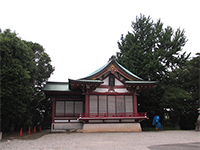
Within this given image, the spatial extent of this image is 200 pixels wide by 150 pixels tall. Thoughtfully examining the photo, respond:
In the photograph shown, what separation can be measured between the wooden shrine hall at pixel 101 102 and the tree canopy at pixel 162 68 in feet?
16.3

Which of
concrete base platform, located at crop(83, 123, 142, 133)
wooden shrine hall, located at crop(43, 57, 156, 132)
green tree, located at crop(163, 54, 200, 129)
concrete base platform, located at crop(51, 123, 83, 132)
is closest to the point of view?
concrete base platform, located at crop(83, 123, 142, 133)

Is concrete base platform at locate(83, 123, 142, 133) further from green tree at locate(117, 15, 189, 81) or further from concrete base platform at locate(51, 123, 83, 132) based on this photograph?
green tree at locate(117, 15, 189, 81)

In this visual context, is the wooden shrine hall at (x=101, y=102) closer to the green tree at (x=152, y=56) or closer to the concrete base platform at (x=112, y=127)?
the concrete base platform at (x=112, y=127)

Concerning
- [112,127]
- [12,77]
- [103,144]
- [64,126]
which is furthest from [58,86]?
[103,144]

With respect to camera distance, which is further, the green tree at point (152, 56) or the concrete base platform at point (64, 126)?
the green tree at point (152, 56)

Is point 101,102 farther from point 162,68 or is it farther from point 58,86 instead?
point 162,68

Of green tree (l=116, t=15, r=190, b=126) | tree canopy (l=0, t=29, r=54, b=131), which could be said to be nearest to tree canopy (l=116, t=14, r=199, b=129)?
green tree (l=116, t=15, r=190, b=126)

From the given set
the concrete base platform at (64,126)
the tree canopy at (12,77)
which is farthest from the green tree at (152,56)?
the tree canopy at (12,77)

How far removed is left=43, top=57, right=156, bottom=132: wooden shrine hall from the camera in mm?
17078

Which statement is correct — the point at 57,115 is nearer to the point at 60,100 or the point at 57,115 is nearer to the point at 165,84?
the point at 60,100

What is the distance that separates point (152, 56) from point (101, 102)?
10.8m

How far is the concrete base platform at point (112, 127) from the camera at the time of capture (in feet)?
55.2

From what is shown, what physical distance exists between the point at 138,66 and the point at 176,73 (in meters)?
5.11

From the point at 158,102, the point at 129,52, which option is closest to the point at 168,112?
the point at 158,102
